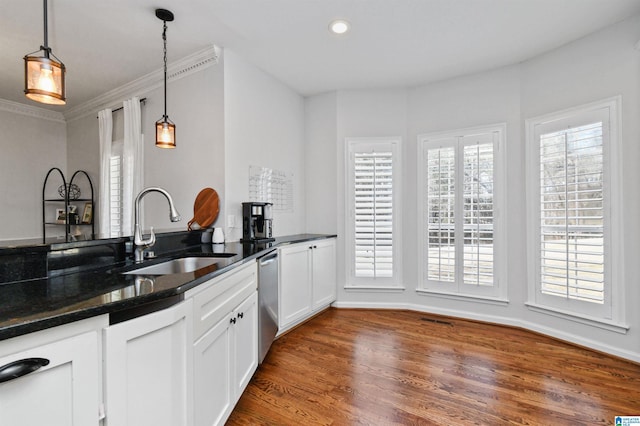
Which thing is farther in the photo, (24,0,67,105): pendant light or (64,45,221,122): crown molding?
(64,45,221,122): crown molding

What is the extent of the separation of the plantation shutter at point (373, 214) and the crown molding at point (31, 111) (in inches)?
189

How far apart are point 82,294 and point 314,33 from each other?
2.60m

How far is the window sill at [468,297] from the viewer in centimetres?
334

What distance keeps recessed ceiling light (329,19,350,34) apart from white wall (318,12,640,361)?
50.6 inches

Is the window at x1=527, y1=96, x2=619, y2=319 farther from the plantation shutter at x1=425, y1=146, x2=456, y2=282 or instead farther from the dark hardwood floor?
the plantation shutter at x1=425, y1=146, x2=456, y2=282

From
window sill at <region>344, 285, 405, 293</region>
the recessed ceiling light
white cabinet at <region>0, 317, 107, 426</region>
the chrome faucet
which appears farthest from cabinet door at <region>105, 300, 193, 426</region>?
window sill at <region>344, 285, 405, 293</region>

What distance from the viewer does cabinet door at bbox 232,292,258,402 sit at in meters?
1.83

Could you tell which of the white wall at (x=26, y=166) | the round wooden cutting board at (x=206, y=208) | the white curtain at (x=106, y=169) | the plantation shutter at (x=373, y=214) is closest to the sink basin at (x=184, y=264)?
the round wooden cutting board at (x=206, y=208)

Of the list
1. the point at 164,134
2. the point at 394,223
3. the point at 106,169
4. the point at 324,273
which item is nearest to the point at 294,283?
the point at 324,273

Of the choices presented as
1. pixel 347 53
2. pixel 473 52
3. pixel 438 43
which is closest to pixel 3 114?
pixel 347 53

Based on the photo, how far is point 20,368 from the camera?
0.78m

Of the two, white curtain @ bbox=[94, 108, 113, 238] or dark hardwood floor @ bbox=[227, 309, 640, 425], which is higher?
white curtain @ bbox=[94, 108, 113, 238]

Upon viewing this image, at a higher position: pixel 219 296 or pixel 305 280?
pixel 219 296

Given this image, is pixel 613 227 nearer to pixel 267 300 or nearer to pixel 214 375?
pixel 267 300
